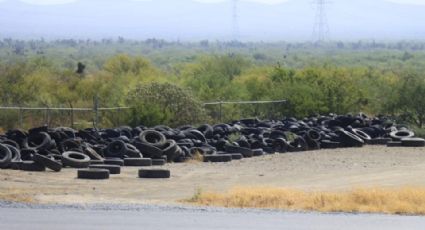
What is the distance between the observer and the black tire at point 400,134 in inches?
1501

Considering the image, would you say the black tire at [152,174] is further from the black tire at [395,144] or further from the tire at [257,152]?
the black tire at [395,144]

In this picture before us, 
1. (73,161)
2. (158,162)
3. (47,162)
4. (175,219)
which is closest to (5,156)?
(47,162)

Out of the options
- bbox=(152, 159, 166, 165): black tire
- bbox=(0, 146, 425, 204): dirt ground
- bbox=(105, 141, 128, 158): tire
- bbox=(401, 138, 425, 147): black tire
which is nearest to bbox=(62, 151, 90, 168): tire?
bbox=(0, 146, 425, 204): dirt ground

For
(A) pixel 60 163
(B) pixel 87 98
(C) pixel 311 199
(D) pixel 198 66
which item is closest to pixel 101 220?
(C) pixel 311 199

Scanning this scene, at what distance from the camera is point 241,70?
3164 inches

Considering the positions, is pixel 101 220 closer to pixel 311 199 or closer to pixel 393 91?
pixel 311 199

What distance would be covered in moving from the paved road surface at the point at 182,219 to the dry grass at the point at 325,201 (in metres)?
0.86

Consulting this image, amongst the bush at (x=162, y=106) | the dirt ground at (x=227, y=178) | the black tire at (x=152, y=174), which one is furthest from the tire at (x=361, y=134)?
the black tire at (x=152, y=174)

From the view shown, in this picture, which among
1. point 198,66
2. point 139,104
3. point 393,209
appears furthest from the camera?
point 198,66

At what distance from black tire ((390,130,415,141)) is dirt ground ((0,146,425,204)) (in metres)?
3.58

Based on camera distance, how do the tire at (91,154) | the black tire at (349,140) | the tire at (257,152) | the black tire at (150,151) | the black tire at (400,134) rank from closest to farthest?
the tire at (91,154) → the black tire at (150,151) → the tire at (257,152) → the black tire at (349,140) → the black tire at (400,134)

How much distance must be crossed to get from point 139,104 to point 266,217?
26086 mm

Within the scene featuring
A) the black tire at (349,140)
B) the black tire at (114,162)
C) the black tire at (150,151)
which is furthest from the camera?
the black tire at (349,140)

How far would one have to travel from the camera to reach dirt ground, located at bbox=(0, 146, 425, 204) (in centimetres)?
2100
